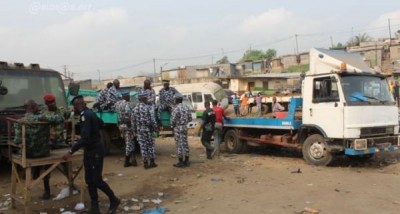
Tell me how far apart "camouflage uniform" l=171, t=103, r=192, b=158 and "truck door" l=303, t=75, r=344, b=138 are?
9.20ft

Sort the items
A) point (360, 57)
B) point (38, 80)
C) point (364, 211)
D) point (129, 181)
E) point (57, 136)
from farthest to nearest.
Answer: point (360, 57)
point (38, 80)
point (129, 181)
point (57, 136)
point (364, 211)

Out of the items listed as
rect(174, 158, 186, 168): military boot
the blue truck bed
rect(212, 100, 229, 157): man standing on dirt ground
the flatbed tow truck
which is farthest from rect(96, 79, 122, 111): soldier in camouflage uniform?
the flatbed tow truck

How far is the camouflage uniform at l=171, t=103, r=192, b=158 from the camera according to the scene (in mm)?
9523

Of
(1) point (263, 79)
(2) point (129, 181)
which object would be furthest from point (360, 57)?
(1) point (263, 79)

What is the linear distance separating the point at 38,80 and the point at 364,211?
6.79m

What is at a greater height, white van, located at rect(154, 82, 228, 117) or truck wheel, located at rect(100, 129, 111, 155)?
white van, located at rect(154, 82, 228, 117)

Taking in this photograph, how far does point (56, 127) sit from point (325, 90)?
19.3 ft

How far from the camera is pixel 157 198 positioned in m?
6.97

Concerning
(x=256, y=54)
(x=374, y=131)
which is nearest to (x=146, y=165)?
(x=374, y=131)

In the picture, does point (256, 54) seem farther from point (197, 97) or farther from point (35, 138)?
point (35, 138)

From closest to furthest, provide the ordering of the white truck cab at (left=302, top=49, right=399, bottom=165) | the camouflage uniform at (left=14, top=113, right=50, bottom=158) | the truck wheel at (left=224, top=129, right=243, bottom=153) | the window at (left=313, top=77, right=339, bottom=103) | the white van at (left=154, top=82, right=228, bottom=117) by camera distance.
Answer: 1. the camouflage uniform at (left=14, top=113, right=50, bottom=158)
2. the white truck cab at (left=302, top=49, right=399, bottom=165)
3. the window at (left=313, top=77, right=339, bottom=103)
4. the truck wheel at (left=224, top=129, right=243, bottom=153)
5. the white van at (left=154, top=82, right=228, bottom=117)

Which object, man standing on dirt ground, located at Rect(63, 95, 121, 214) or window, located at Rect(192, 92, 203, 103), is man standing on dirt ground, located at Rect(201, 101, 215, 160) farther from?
window, located at Rect(192, 92, 203, 103)

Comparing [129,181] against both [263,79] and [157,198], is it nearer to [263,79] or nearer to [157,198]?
[157,198]

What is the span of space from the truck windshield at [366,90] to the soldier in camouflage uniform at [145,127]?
4227 mm
